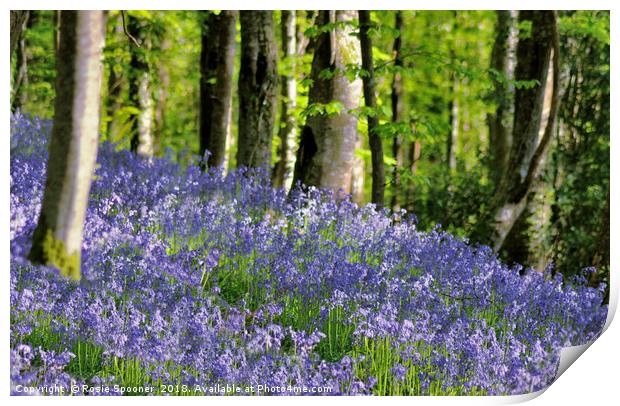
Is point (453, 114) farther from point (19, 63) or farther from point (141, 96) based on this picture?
point (19, 63)

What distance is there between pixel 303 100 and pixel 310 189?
3.79 m

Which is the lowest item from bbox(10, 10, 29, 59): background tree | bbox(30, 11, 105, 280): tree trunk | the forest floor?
the forest floor

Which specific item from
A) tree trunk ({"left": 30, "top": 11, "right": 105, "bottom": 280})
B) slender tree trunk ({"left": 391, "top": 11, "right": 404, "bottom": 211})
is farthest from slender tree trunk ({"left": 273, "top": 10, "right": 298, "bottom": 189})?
tree trunk ({"left": 30, "top": 11, "right": 105, "bottom": 280})

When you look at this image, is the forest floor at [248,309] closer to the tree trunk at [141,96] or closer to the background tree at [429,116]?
the background tree at [429,116]

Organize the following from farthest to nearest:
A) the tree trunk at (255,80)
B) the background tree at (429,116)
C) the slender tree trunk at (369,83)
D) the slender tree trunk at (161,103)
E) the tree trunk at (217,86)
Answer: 1. the slender tree trunk at (161,103)
2. the tree trunk at (217,86)
3. the tree trunk at (255,80)
4. the slender tree trunk at (369,83)
5. the background tree at (429,116)

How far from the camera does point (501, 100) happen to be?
8586mm

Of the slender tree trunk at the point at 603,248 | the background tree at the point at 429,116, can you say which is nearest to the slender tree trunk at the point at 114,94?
the background tree at the point at 429,116

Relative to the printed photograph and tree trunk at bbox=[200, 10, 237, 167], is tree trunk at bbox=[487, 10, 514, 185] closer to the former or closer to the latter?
the printed photograph

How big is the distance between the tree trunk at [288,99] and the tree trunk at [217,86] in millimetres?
867

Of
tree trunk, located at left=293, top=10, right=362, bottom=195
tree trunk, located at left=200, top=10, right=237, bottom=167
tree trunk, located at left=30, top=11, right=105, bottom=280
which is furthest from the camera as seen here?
tree trunk, located at left=200, top=10, right=237, bottom=167

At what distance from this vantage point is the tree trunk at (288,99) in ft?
27.2

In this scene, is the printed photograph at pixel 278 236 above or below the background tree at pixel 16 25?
below

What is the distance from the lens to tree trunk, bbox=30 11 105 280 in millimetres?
4203

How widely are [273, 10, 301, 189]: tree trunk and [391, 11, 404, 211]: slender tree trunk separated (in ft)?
3.56
